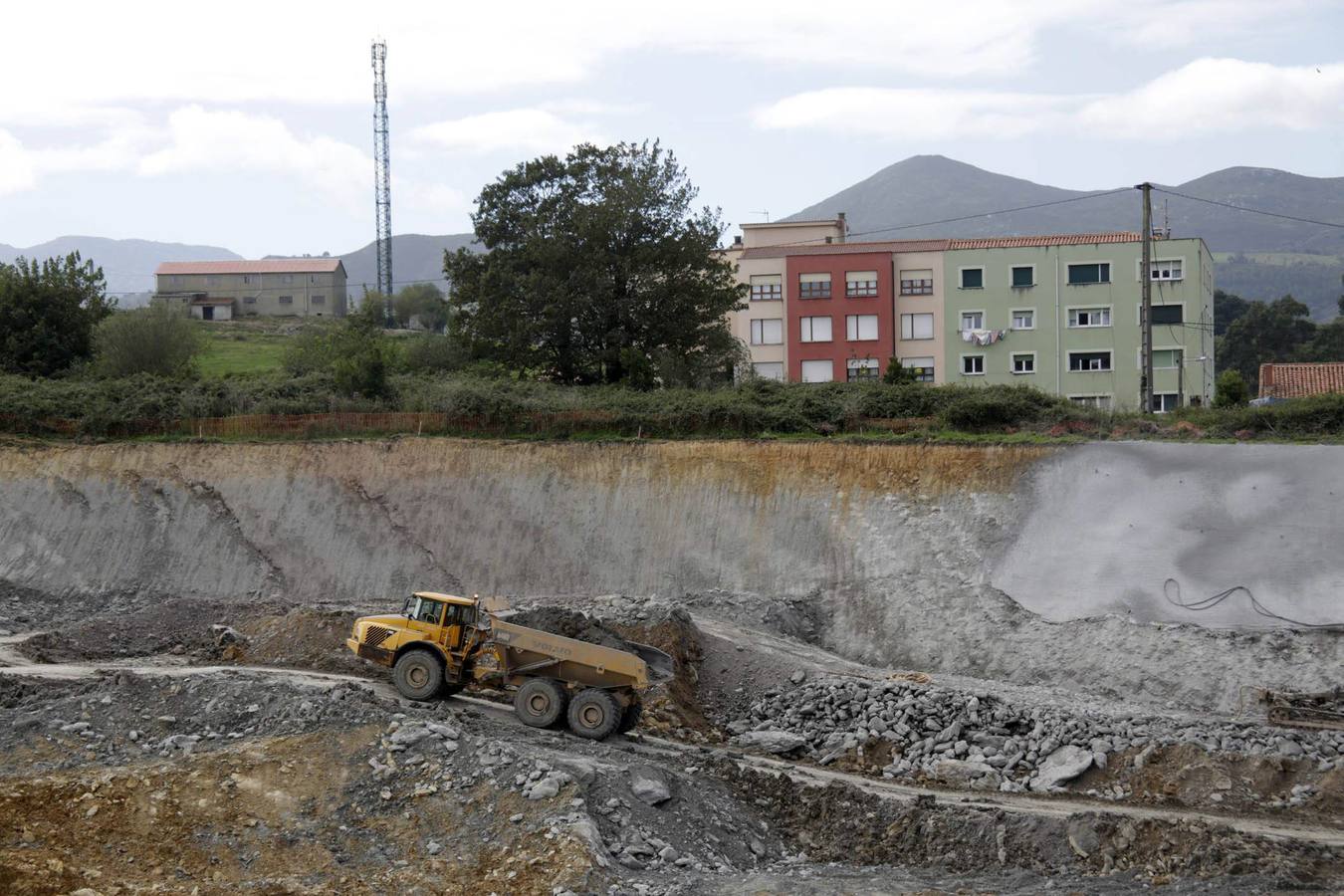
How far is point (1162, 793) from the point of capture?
2166 centimetres

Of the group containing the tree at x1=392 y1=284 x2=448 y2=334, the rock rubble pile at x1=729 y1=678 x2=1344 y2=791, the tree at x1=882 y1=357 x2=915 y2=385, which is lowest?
the rock rubble pile at x1=729 y1=678 x2=1344 y2=791

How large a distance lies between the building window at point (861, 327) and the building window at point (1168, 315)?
39.9ft

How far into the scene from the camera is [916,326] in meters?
62.5

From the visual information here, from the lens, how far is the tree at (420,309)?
108 meters

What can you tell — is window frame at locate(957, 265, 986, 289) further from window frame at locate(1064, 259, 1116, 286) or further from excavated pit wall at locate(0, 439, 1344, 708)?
excavated pit wall at locate(0, 439, 1344, 708)

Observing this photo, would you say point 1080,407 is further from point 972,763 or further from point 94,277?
point 94,277

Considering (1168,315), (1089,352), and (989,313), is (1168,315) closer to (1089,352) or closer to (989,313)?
(1089,352)

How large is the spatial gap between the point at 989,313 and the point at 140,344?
3801 centimetres

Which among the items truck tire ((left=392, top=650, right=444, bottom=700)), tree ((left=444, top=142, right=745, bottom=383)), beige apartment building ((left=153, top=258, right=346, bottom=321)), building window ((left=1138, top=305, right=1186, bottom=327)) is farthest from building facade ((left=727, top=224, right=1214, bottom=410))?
beige apartment building ((left=153, top=258, right=346, bottom=321))

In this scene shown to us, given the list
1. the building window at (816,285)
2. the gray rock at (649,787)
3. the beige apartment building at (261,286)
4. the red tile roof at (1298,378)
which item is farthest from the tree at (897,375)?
the beige apartment building at (261,286)

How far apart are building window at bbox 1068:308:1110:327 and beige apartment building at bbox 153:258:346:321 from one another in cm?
5729

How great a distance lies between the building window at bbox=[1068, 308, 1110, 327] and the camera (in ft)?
199

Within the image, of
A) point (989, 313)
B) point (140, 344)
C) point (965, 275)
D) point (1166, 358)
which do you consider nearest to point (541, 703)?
point (140, 344)

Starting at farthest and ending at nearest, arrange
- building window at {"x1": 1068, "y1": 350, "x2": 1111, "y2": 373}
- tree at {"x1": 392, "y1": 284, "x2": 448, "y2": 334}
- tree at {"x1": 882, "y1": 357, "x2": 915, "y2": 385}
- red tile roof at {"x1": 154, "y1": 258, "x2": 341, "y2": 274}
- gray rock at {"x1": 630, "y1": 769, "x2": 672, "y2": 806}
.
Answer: tree at {"x1": 392, "y1": 284, "x2": 448, "y2": 334}, red tile roof at {"x1": 154, "y1": 258, "x2": 341, "y2": 274}, building window at {"x1": 1068, "y1": 350, "x2": 1111, "y2": 373}, tree at {"x1": 882, "y1": 357, "x2": 915, "y2": 385}, gray rock at {"x1": 630, "y1": 769, "x2": 672, "y2": 806}
